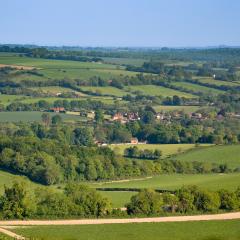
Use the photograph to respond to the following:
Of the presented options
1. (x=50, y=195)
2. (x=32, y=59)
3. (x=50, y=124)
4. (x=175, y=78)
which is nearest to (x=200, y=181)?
(x=50, y=195)

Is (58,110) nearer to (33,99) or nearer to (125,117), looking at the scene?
(33,99)

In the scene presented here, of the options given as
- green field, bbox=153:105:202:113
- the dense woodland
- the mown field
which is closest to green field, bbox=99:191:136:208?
the dense woodland

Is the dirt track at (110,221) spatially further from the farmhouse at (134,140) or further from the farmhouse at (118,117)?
the farmhouse at (118,117)

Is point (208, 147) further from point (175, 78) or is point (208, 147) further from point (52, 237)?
point (175, 78)

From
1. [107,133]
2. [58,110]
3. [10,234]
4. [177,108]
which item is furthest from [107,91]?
[10,234]

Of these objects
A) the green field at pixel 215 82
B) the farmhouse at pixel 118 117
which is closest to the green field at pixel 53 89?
the farmhouse at pixel 118 117

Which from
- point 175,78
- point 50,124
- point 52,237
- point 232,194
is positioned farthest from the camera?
point 175,78
